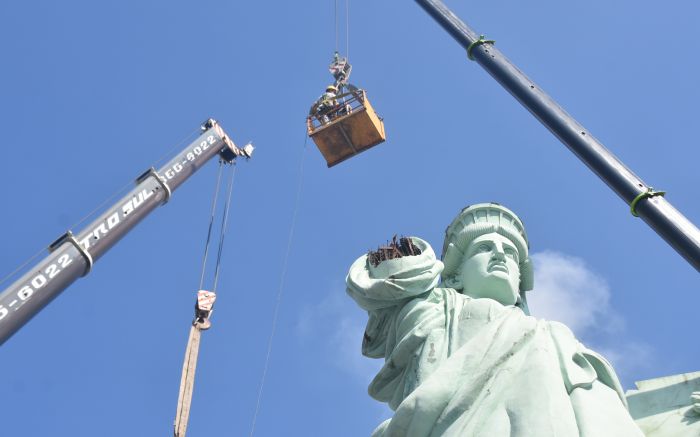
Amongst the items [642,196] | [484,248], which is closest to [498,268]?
[484,248]

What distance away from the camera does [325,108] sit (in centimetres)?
2402

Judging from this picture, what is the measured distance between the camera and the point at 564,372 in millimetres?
8195

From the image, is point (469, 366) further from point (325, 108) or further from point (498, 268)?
point (325, 108)

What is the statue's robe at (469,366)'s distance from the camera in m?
7.44

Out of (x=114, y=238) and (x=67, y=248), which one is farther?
(x=114, y=238)

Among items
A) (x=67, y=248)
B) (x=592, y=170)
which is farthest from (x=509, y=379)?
(x=67, y=248)

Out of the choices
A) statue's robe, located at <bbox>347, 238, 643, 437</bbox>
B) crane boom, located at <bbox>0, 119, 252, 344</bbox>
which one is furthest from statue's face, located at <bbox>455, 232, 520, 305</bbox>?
crane boom, located at <bbox>0, 119, 252, 344</bbox>

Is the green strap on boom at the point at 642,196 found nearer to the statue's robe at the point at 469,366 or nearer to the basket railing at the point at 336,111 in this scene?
the statue's robe at the point at 469,366

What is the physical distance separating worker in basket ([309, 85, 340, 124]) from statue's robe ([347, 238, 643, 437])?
14350 millimetres

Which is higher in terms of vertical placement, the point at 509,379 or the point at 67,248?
the point at 67,248

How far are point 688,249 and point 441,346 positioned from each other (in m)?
2.69

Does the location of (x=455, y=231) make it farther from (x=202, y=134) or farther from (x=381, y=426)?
(x=202, y=134)

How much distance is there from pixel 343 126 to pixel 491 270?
13.9 meters

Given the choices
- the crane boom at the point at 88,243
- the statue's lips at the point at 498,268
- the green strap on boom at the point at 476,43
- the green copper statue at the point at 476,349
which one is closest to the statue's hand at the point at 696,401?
the green copper statue at the point at 476,349
